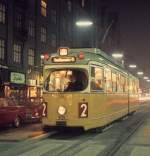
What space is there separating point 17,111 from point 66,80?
542 cm

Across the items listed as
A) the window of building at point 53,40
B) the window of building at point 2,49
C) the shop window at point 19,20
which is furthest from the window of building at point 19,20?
the window of building at point 53,40

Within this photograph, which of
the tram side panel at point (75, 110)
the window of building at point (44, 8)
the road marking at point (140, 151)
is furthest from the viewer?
the window of building at point (44, 8)

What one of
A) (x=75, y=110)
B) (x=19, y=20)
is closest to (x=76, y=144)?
(x=75, y=110)

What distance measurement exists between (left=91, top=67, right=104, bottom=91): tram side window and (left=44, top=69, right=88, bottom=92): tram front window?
0.45m

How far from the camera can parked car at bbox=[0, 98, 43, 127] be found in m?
22.7

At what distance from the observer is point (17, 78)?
44562mm

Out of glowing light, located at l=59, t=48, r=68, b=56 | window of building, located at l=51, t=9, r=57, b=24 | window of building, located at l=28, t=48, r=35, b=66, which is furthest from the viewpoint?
window of building, located at l=51, t=9, r=57, b=24

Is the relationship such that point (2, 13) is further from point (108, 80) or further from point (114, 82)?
point (108, 80)

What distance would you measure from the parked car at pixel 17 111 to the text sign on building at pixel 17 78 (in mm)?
15088

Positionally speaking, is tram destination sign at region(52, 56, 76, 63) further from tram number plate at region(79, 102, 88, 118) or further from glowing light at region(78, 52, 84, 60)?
tram number plate at region(79, 102, 88, 118)

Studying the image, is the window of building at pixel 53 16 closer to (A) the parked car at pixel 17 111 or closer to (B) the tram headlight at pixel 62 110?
(A) the parked car at pixel 17 111

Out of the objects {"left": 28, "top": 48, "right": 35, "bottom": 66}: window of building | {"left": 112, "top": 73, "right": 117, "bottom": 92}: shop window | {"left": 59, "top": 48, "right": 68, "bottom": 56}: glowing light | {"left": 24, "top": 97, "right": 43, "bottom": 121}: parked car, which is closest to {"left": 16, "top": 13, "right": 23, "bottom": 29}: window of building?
{"left": 28, "top": 48, "right": 35, "bottom": 66}: window of building

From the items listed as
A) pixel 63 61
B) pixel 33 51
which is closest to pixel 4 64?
Result: pixel 33 51

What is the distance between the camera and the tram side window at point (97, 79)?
19750 millimetres
